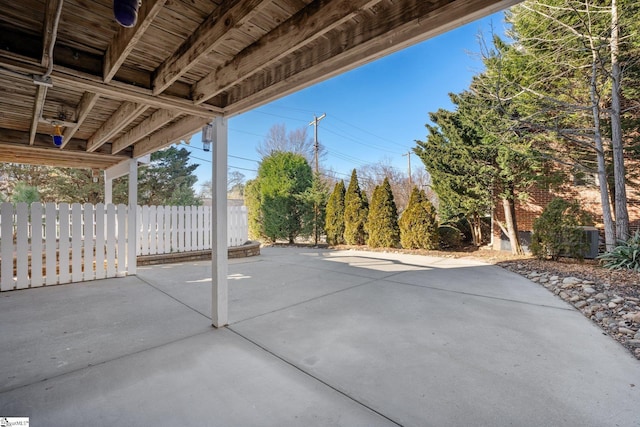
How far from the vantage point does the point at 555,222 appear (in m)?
5.93

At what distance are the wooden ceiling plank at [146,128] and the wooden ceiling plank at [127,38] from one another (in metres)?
0.94

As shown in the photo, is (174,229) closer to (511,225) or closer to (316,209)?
(316,209)

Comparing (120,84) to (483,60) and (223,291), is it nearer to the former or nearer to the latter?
(223,291)

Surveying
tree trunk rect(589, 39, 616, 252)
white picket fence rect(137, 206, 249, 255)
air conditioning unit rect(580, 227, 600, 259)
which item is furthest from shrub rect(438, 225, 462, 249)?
white picket fence rect(137, 206, 249, 255)

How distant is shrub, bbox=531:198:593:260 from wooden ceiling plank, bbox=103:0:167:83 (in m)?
7.39

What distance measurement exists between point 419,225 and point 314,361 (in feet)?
22.3

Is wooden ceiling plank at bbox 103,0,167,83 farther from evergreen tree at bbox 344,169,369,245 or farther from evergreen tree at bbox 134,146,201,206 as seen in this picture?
evergreen tree at bbox 134,146,201,206

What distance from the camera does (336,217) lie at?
33.9ft

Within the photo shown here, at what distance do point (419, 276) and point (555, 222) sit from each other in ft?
11.2

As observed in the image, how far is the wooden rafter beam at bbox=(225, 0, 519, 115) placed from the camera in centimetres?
140

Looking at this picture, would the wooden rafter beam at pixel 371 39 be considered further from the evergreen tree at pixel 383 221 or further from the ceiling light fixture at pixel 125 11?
the evergreen tree at pixel 383 221

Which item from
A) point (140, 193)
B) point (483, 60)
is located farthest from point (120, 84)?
point (140, 193)

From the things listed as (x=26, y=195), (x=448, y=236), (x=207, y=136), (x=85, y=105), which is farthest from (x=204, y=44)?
(x=26, y=195)

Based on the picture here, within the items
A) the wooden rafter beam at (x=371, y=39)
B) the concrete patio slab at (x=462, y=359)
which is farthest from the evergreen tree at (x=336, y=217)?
the wooden rafter beam at (x=371, y=39)
